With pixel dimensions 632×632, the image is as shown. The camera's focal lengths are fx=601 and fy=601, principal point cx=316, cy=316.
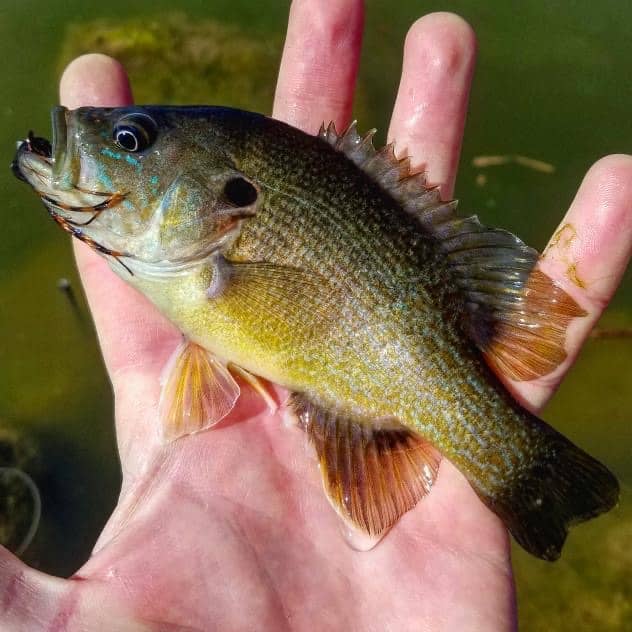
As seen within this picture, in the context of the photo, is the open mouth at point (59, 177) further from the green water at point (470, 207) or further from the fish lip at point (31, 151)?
the green water at point (470, 207)

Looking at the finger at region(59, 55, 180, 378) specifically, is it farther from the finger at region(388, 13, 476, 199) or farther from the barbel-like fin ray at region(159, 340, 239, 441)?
the finger at region(388, 13, 476, 199)

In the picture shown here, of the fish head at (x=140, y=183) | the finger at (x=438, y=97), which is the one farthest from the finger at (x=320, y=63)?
the fish head at (x=140, y=183)

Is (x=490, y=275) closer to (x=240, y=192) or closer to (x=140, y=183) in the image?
(x=240, y=192)

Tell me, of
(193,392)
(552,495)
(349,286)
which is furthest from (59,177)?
(552,495)

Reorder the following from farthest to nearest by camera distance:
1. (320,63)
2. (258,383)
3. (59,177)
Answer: (320,63) → (258,383) → (59,177)

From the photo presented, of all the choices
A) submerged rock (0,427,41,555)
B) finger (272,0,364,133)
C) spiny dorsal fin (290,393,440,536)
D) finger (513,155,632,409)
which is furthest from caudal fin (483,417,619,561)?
submerged rock (0,427,41,555)
